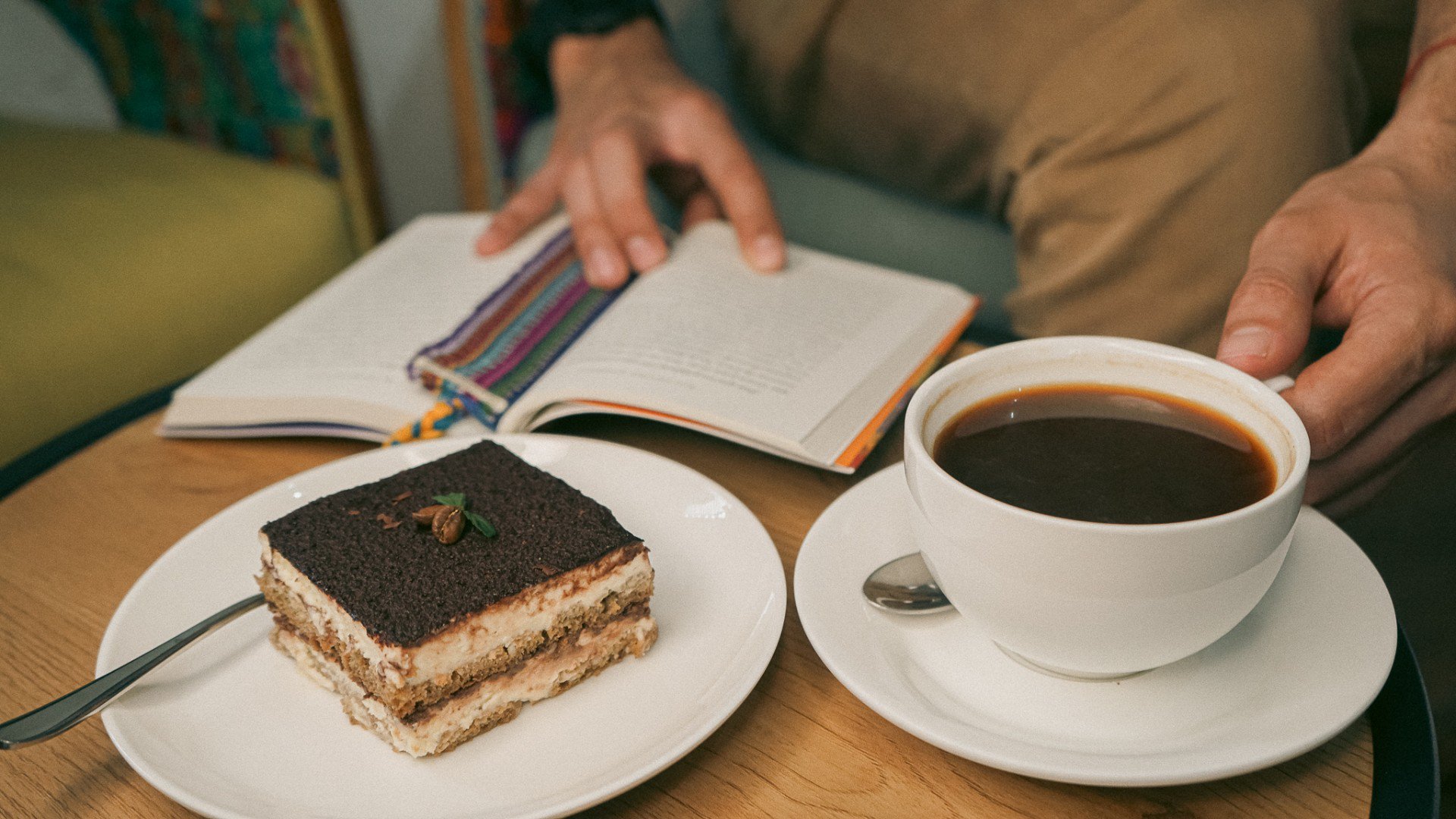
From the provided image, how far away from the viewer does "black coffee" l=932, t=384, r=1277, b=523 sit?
1.94ft

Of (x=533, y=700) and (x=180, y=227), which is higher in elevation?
(x=533, y=700)

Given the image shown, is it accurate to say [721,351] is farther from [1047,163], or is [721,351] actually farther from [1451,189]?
[1451,189]

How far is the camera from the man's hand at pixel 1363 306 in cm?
77

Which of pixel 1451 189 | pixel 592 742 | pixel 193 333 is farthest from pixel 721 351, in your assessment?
pixel 193 333

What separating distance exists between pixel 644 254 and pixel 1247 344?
0.66 meters

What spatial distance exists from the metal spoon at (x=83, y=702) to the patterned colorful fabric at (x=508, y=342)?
0.33 meters

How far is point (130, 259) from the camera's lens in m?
1.56

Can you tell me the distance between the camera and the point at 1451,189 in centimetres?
97

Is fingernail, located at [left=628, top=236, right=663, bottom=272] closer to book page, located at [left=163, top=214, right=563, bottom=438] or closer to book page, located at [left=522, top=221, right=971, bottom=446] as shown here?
book page, located at [left=522, top=221, right=971, bottom=446]

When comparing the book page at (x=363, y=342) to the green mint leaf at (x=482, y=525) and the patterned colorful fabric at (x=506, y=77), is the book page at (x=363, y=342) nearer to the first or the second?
the green mint leaf at (x=482, y=525)

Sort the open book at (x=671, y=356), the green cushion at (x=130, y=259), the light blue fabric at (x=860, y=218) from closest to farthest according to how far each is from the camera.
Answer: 1. the open book at (x=671, y=356)
2. the green cushion at (x=130, y=259)
3. the light blue fabric at (x=860, y=218)

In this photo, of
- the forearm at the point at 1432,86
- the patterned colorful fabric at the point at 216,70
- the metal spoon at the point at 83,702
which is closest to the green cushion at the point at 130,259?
the patterned colorful fabric at the point at 216,70

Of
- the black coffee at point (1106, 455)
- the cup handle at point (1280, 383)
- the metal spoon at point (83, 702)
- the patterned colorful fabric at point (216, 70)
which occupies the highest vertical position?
the black coffee at point (1106, 455)

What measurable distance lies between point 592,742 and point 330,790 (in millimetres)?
147
